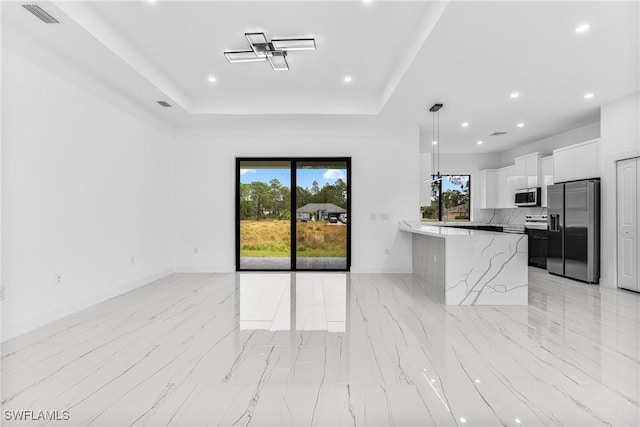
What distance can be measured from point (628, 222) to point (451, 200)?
4.26 metres

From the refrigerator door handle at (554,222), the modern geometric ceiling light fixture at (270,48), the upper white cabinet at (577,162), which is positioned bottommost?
the refrigerator door handle at (554,222)

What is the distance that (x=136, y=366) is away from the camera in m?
2.33

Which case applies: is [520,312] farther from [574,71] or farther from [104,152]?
[104,152]

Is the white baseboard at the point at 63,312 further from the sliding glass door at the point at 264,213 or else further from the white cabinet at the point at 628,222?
the white cabinet at the point at 628,222

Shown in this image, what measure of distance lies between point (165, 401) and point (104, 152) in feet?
11.6

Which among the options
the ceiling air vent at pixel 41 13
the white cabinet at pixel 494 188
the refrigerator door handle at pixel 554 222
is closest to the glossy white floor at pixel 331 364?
the refrigerator door handle at pixel 554 222

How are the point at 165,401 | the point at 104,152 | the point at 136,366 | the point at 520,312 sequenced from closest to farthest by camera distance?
the point at 165,401 → the point at 136,366 → the point at 520,312 → the point at 104,152

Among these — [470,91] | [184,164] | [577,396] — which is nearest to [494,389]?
[577,396]

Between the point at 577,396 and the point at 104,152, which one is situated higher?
the point at 104,152

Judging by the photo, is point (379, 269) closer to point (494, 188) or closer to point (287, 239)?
point (287, 239)

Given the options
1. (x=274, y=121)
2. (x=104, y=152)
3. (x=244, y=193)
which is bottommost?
(x=244, y=193)

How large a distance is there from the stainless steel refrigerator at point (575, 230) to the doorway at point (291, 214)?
3.79 m

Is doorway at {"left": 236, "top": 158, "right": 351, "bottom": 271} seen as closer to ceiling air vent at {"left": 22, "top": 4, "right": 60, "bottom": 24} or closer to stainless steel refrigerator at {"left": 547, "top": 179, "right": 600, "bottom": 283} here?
ceiling air vent at {"left": 22, "top": 4, "right": 60, "bottom": 24}

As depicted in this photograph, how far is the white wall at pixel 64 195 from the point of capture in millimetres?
2967
